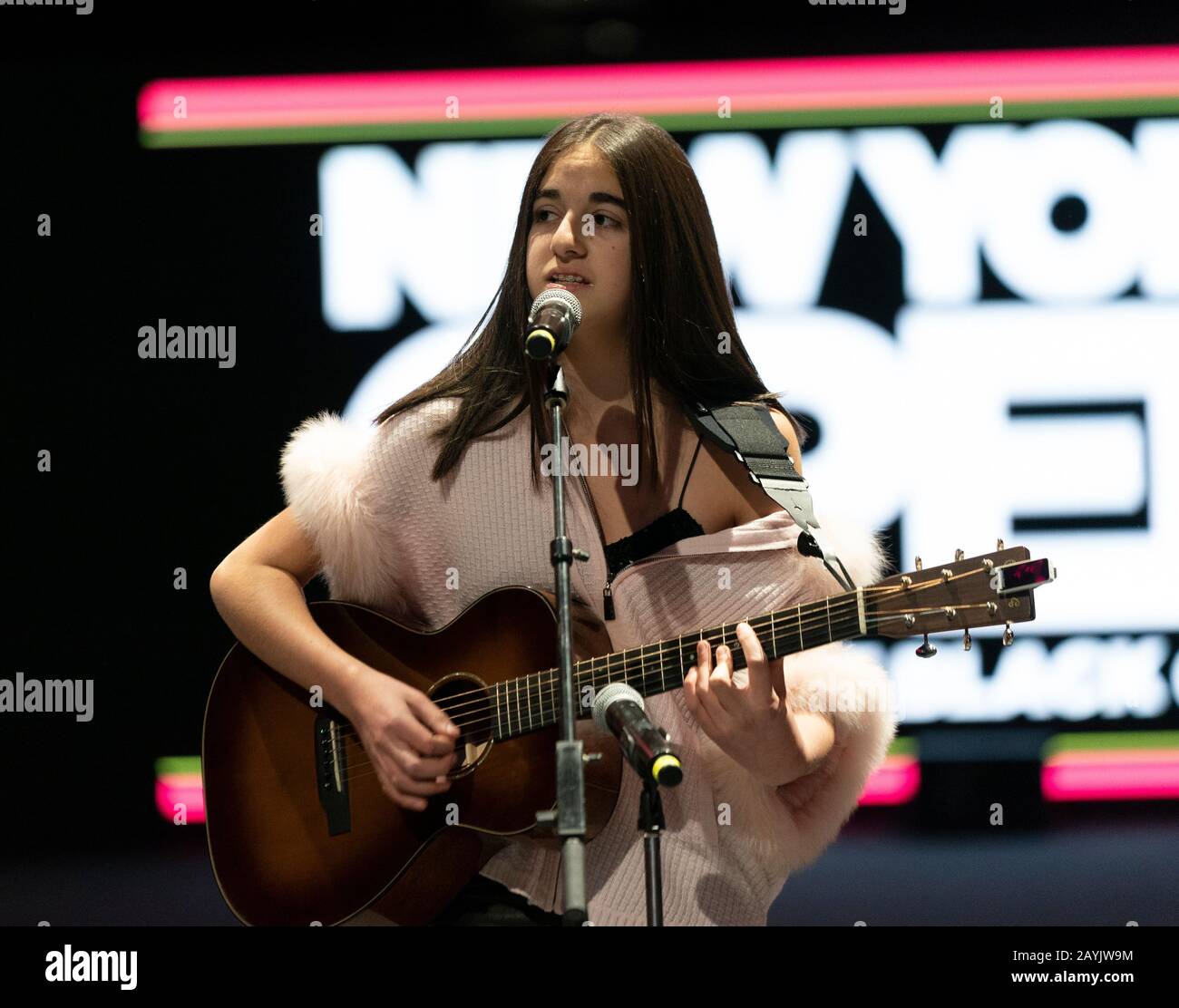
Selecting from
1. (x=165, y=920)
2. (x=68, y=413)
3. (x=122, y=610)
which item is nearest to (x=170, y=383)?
(x=68, y=413)

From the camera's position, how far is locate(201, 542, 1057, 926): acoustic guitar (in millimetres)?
2434

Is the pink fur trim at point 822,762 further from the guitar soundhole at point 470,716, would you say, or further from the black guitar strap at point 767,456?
the guitar soundhole at point 470,716

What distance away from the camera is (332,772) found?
9.09ft

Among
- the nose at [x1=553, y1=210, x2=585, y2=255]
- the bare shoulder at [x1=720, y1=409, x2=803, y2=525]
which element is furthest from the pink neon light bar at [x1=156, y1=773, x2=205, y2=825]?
the nose at [x1=553, y1=210, x2=585, y2=255]

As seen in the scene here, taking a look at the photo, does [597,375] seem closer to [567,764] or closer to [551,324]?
[551,324]

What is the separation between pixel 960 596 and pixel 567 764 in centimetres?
77

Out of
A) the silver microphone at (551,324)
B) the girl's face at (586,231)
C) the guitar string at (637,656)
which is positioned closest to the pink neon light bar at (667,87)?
the girl's face at (586,231)

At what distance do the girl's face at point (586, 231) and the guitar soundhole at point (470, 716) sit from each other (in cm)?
77

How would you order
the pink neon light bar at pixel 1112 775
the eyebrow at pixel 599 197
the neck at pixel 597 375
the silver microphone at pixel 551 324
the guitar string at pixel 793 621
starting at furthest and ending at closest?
1. the pink neon light bar at pixel 1112 775
2. the neck at pixel 597 375
3. the eyebrow at pixel 599 197
4. the guitar string at pixel 793 621
5. the silver microphone at pixel 551 324

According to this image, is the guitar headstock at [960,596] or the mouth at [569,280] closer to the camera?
A: the guitar headstock at [960,596]

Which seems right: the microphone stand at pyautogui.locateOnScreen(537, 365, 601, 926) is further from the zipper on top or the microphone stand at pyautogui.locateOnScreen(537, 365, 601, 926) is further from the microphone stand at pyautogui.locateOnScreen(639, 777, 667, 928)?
the zipper on top

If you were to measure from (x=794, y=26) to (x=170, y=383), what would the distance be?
2.24 m

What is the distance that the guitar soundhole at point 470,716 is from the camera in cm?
263

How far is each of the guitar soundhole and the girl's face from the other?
0.77 meters
